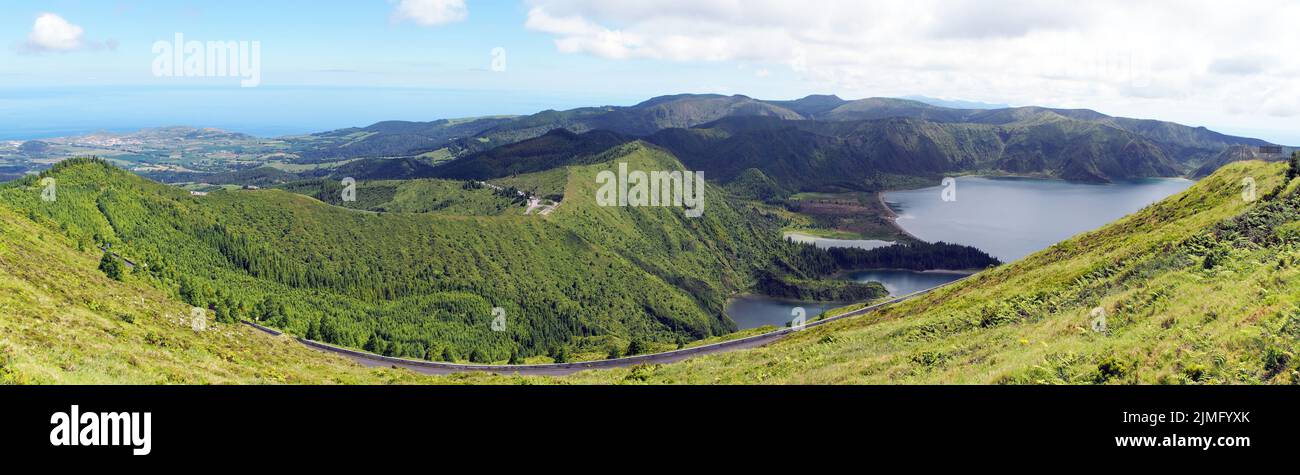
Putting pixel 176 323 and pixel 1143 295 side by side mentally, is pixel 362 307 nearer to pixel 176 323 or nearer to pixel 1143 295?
pixel 176 323

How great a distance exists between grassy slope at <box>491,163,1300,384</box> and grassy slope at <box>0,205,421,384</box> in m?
29.6

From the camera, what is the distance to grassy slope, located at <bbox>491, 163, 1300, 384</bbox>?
2706 centimetres

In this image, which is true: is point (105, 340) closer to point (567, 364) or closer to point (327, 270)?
point (567, 364)

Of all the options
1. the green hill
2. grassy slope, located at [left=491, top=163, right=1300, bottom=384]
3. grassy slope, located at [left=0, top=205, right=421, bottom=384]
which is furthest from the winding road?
the green hill

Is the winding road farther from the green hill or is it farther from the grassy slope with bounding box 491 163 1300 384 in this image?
the green hill

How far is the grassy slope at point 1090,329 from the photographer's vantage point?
2706 cm

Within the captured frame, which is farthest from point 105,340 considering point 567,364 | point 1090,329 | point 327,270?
point 327,270

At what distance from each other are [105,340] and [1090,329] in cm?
6623

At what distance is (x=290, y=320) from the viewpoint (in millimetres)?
115688

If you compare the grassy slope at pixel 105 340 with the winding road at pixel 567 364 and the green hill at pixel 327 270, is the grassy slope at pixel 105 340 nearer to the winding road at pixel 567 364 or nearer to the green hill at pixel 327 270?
the winding road at pixel 567 364

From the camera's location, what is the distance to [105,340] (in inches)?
1732

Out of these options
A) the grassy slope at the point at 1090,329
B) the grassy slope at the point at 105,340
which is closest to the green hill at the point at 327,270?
the grassy slope at the point at 105,340

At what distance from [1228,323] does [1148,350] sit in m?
4.39
